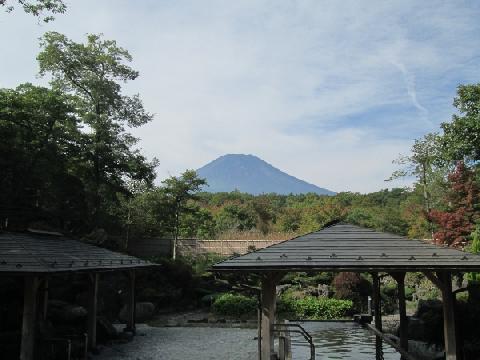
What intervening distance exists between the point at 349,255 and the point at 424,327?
16.9ft

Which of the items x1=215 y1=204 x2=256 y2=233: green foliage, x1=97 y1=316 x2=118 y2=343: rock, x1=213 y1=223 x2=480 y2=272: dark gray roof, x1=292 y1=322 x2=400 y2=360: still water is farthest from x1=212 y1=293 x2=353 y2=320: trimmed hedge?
x1=215 y1=204 x2=256 y2=233: green foliage

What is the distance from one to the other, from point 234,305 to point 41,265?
13.7 metres

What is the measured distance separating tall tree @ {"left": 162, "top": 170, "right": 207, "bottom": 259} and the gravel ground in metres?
11.8

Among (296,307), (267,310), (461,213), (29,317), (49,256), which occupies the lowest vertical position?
(296,307)

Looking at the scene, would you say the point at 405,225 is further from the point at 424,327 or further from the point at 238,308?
the point at 424,327

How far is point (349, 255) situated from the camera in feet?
29.3

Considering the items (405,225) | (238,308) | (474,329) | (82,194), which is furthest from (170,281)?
(405,225)

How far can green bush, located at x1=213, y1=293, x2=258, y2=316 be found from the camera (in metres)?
21.7

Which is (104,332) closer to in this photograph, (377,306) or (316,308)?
(377,306)

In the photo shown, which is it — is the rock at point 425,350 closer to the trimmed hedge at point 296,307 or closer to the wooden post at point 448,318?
the wooden post at point 448,318

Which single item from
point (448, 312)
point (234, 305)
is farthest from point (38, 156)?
point (448, 312)

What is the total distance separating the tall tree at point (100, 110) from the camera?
2327cm

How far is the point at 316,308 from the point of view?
21.8 metres

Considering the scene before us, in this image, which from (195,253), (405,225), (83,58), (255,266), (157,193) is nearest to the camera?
(255,266)
